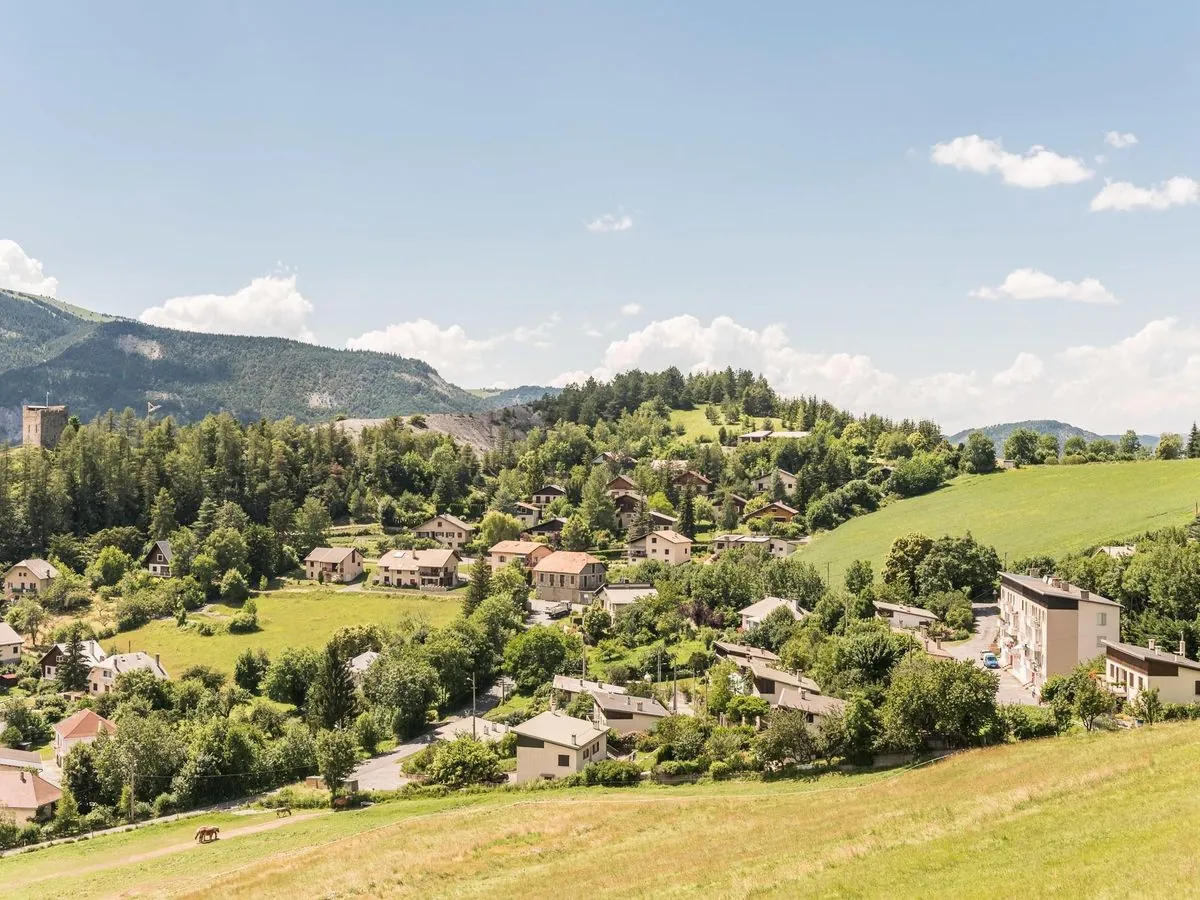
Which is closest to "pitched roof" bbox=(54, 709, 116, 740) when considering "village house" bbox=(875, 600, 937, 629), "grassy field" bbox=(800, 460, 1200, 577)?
"village house" bbox=(875, 600, 937, 629)

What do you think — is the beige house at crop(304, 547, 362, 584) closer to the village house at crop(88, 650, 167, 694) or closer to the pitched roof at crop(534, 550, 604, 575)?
the pitched roof at crop(534, 550, 604, 575)

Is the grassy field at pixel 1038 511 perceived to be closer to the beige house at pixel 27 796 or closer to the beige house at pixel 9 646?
the beige house at pixel 27 796

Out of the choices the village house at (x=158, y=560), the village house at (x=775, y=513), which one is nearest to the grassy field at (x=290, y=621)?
the village house at (x=158, y=560)

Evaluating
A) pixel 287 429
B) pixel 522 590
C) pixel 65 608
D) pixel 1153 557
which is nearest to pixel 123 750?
pixel 522 590

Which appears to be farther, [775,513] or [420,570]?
[775,513]

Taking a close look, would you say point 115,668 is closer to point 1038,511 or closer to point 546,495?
point 546,495

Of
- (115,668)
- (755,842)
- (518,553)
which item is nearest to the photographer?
(755,842)

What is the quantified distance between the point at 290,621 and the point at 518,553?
81.6ft

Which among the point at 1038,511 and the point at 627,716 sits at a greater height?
the point at 1038,511

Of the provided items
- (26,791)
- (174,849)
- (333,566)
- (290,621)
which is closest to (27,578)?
(333,566)

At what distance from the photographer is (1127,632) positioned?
161 feet

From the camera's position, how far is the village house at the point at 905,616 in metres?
59.8

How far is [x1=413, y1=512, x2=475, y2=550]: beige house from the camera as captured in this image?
97.9m

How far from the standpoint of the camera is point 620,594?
235ft
